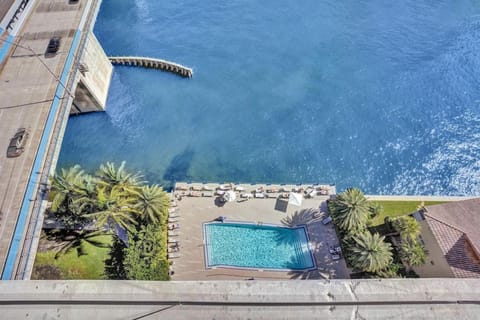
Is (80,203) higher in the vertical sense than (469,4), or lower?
lower

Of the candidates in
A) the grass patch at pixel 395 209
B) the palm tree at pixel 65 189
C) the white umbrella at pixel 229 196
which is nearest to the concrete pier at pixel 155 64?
the white umbrella at pixel 229 196

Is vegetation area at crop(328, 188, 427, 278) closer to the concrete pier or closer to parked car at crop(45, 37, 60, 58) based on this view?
the concrete pier

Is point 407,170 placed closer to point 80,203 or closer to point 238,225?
point 238,225

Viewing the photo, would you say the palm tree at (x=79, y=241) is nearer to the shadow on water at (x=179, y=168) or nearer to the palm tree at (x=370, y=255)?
the shadow on water at (x=179, y=168)

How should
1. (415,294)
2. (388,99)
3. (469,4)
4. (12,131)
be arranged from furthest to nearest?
(469,4) → (388,99) → (12,131) → (415,294)

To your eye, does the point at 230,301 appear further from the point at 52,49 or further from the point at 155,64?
the point at 155,64

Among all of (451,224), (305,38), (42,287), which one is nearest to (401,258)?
(451,224)
